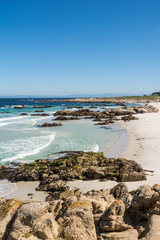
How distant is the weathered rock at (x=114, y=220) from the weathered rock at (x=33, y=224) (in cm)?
129

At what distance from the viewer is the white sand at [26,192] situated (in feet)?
32.1

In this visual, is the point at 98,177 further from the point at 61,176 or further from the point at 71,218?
the point at 71,218

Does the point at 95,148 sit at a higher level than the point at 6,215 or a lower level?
lower

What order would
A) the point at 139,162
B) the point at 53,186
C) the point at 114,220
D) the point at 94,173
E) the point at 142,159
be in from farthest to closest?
the point at 142,159 < the point at 139,162 < the point at 94,173 < the point at 53,186 < the point at 114,220

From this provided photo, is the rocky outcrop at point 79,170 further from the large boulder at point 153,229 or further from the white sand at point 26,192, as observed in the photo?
the large boulder at point 153,229

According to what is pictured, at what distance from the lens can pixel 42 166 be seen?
13.4 m

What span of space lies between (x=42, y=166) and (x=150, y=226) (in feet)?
32.3

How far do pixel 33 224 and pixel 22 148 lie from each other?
14.7 metres

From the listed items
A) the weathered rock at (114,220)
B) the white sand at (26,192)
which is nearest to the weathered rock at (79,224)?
the weathered rock at (114,220)

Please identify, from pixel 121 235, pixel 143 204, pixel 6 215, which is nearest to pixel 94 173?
pixel 143 204

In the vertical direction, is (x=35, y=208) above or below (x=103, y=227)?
above

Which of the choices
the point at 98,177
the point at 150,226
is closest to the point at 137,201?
the point at 150,226

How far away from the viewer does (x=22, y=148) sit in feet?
61.3

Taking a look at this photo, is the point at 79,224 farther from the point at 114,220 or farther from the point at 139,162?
the point at 139,162
